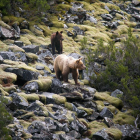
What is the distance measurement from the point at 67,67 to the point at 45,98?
9.08 ft

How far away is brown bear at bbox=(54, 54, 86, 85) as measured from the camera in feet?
45.0

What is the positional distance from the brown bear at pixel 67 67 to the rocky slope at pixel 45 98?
564mm

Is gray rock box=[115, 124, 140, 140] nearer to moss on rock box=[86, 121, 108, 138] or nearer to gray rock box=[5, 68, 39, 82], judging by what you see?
moss on rock box=[86, 121, 108, 138]

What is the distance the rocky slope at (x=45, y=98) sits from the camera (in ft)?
31.8

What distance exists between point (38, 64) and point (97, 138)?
764 centimetres

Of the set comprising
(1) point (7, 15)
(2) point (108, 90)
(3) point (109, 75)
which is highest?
(1) point (7, 15)

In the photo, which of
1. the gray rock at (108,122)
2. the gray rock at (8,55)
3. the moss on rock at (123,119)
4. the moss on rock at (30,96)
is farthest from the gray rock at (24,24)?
the gray rock at (108,122)

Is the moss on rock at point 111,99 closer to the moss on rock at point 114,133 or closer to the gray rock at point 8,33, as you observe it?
the moss on rock at point 114,133

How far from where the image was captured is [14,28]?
68.0ft

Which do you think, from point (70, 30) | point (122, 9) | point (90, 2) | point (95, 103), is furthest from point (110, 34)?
point (95, 103)

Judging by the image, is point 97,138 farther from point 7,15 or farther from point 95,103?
point 7,15

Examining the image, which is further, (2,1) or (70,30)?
(70,30)

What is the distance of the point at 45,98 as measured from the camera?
11.9 metres

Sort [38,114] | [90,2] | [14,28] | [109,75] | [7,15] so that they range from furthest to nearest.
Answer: [90,2]
[7,15]
[14,28]
[109,75]
[38,114]
